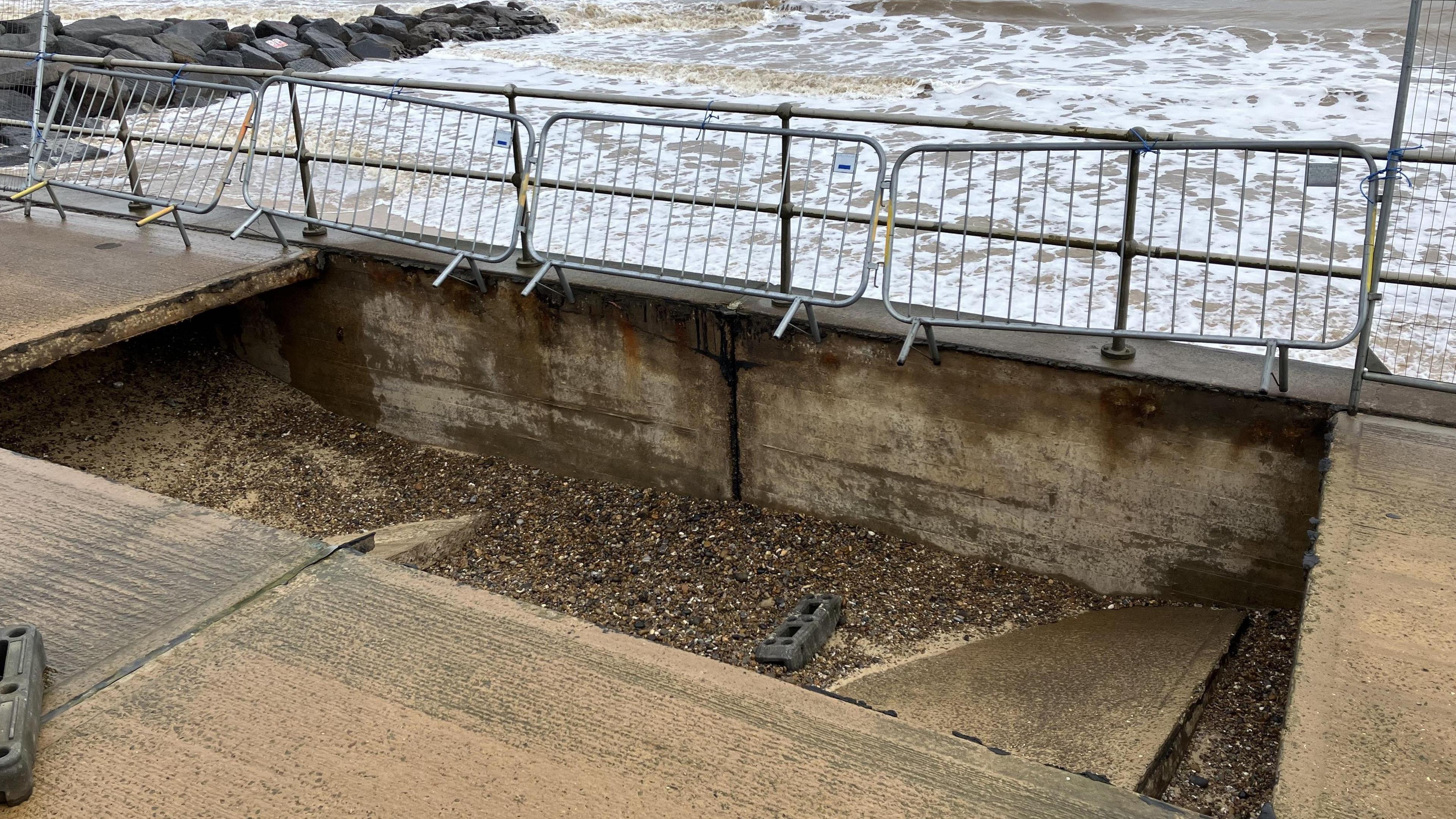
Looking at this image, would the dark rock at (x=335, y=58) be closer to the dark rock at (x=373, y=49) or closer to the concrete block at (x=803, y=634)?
the dark rock at (x=373, y=49)

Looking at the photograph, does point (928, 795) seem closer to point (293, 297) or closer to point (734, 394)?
point (734, 394)

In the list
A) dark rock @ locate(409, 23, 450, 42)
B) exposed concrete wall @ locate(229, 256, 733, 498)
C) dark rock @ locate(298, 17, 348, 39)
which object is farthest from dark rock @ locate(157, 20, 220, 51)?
exposed concrete wall @ locate(229, 256, 733, 498)

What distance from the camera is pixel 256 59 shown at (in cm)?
2277

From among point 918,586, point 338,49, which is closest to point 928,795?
point 918,586

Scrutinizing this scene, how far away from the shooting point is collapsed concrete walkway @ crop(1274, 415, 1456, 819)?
9.02 feet

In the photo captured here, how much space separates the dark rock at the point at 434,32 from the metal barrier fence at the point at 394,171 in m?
5.97

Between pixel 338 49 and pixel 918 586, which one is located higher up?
pixel 338 49

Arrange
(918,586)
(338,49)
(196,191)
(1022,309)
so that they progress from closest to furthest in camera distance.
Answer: (918,586), (1022,309), (196,191), (338,49)

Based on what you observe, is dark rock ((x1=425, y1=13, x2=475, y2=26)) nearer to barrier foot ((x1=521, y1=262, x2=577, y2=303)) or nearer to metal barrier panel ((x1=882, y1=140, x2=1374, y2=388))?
metal barrier panel ((x1=882, y1=140, x2=1374, y2=388))

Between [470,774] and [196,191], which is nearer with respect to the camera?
[470,774]

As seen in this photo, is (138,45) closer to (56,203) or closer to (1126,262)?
(56,203)

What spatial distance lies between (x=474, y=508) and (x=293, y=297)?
205 centimetres

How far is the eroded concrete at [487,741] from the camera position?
2771 mm

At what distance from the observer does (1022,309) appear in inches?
384
